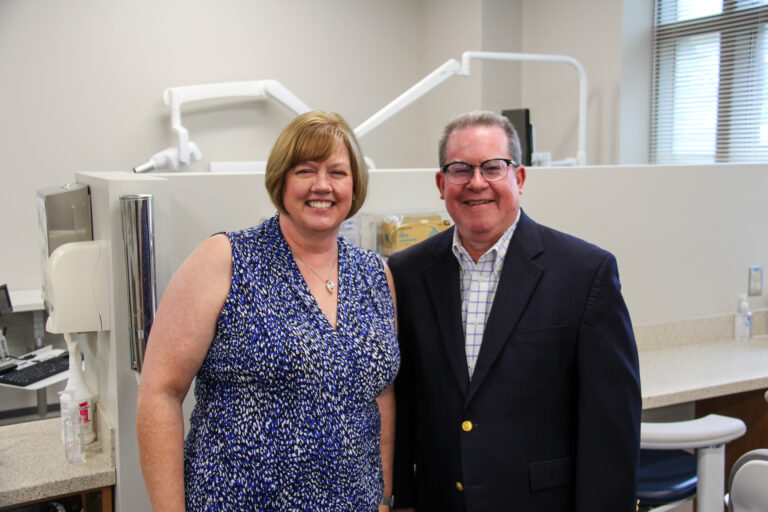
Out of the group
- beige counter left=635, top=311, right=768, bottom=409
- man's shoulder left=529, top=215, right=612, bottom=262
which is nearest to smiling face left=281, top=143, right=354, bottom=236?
man's shoulder left=529, top=215, right=612, bottom=262

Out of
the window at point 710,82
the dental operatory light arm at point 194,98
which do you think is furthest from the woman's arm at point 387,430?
the window at point 710,82

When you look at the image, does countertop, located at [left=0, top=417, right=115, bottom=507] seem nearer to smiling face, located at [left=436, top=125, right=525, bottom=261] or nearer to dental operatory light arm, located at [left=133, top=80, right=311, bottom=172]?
smiling face, located at [left=436, top=125, right=525, bottom=261]

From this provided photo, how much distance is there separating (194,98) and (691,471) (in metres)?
3.06

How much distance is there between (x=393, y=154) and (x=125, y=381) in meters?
3.64

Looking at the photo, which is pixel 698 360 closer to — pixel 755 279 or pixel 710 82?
pixel 755 279

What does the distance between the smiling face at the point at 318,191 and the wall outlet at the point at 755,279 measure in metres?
2.26

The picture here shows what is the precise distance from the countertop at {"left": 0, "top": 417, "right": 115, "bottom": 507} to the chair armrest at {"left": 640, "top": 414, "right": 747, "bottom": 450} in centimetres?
143

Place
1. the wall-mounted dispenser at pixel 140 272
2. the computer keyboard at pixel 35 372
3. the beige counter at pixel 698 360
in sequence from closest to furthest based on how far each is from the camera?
the wall-mounted dispenser at pixel 140 272, the beige counter at pixel 698 360, the computer keyboard at pixel 35 372

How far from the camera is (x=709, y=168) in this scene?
270 centimetres

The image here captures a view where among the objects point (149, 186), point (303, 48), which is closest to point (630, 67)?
point (303, 48)

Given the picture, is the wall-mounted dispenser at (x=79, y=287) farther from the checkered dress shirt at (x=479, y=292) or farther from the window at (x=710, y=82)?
the window at (x=710, y=82)

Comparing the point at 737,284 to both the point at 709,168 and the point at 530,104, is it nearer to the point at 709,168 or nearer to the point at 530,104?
the point at 709,168

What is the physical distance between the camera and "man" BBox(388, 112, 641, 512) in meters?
1.28

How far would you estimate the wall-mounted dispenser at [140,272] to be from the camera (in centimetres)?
158
